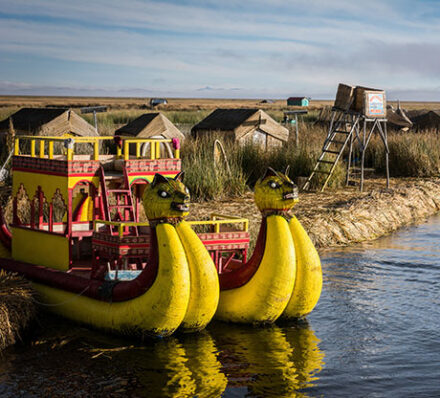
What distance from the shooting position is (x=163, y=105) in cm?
12400

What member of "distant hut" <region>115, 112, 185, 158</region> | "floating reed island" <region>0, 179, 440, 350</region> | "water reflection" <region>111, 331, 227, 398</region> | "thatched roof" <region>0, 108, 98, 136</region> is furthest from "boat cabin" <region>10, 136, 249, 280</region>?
"distant hut" <region>115, 112, 185, 158</region>

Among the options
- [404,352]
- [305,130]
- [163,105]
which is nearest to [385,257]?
[404,352]

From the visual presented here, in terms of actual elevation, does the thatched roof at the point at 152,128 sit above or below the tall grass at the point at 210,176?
above

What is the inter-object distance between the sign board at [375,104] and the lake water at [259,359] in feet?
32.9

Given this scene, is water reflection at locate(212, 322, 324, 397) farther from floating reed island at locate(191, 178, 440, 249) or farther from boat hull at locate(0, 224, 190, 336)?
floating reed island at locate(191, 178, 440, 249)

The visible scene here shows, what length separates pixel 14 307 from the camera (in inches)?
369

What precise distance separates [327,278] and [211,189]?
6277mm

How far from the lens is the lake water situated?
7.79 metres

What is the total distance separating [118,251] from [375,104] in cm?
1303

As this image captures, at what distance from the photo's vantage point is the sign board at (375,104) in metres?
20.3

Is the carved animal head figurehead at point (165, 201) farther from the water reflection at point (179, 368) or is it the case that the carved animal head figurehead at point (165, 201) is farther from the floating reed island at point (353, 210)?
the floating reed island at point (353, 210)

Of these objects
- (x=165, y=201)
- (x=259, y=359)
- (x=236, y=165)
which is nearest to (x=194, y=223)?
(x=165, y=201)

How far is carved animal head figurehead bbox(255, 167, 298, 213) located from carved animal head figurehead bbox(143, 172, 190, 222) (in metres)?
1.10

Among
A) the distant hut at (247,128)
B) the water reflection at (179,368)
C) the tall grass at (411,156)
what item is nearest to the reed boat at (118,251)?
the water reflection at (179,368)
